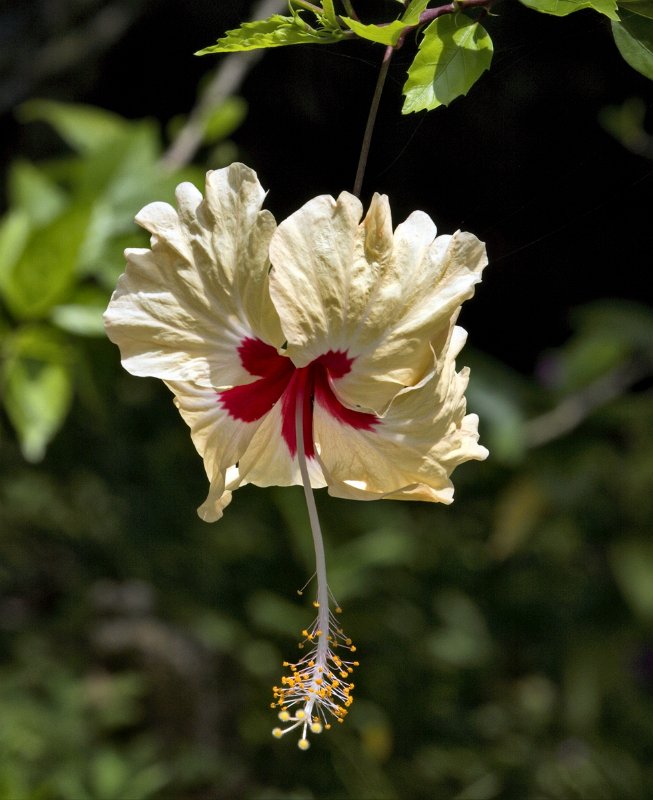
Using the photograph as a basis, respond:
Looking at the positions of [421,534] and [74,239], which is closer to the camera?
[74,239]

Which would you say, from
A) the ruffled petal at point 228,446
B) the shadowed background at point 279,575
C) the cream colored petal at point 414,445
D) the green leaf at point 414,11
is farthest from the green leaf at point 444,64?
the shadowed background at point 279,575

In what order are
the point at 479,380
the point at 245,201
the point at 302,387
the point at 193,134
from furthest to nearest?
the point at 479,380 < the point at 193,134 < the point at 302,387 < the point at 245,201

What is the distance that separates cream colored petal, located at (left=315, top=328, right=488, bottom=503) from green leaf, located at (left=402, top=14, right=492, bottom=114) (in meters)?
0.14

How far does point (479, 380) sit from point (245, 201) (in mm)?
1878

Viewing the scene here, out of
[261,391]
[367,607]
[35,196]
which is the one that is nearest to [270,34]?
[261,391]

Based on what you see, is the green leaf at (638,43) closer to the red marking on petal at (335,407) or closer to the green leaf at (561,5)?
the green leaf at (561,5)

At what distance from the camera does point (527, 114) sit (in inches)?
27.1

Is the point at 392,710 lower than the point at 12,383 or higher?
lower

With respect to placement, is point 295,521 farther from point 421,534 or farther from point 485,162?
point 485,162

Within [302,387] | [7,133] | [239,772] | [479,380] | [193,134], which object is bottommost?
[239,772]

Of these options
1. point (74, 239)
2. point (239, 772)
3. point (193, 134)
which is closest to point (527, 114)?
point (74, 239)

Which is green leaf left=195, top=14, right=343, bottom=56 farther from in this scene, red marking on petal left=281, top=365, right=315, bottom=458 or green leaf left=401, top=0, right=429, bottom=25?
red marking on petal left=281, top=365, right=315, bottom=458

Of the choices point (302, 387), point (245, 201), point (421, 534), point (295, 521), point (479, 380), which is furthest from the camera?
point (421, 534)

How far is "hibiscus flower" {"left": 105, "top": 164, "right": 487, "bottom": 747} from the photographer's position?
61 centimetres
